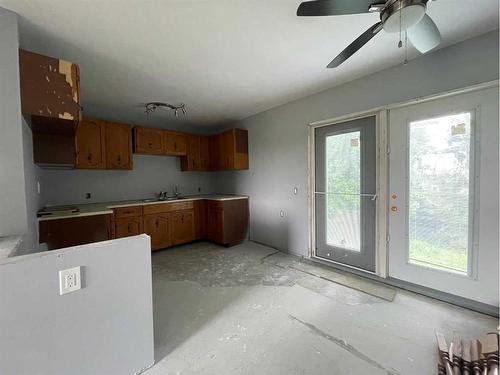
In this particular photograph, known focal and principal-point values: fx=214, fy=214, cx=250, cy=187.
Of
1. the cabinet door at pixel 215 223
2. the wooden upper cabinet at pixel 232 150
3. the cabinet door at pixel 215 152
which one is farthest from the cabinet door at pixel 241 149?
the cabinet door at pixel 215 223

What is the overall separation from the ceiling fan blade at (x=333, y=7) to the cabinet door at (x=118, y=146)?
3521 mm

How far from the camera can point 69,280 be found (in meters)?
1.18

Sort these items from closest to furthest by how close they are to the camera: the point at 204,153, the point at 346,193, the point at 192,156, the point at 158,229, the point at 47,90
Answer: the point at 47,90 → the point at 346,193 → the point at 158,229 → the point at 192,156 → the point at 204,153

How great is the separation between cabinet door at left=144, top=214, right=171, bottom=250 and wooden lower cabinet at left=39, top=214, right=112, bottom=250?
0.75 metres

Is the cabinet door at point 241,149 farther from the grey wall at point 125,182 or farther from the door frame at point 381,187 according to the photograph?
the door frame at point 381,187

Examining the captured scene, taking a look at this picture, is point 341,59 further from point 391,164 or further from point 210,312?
point 210,312

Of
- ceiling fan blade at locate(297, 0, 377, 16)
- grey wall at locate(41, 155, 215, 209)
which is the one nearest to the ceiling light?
ceiling fan blade at locate(297, 0, 377, 16)

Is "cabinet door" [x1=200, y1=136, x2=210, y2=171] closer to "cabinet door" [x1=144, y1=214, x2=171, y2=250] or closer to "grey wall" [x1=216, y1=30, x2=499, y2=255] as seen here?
"grey wall" [x1=216, y1=30, x2=499, y2=255]

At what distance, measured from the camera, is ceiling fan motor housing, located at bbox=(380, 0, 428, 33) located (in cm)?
113

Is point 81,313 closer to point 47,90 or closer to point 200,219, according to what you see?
point 47,90

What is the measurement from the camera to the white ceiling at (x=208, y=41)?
1.55m

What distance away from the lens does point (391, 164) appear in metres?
2.46

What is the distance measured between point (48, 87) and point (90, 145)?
1939mm

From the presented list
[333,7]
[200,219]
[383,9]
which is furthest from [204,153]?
[383,9]
